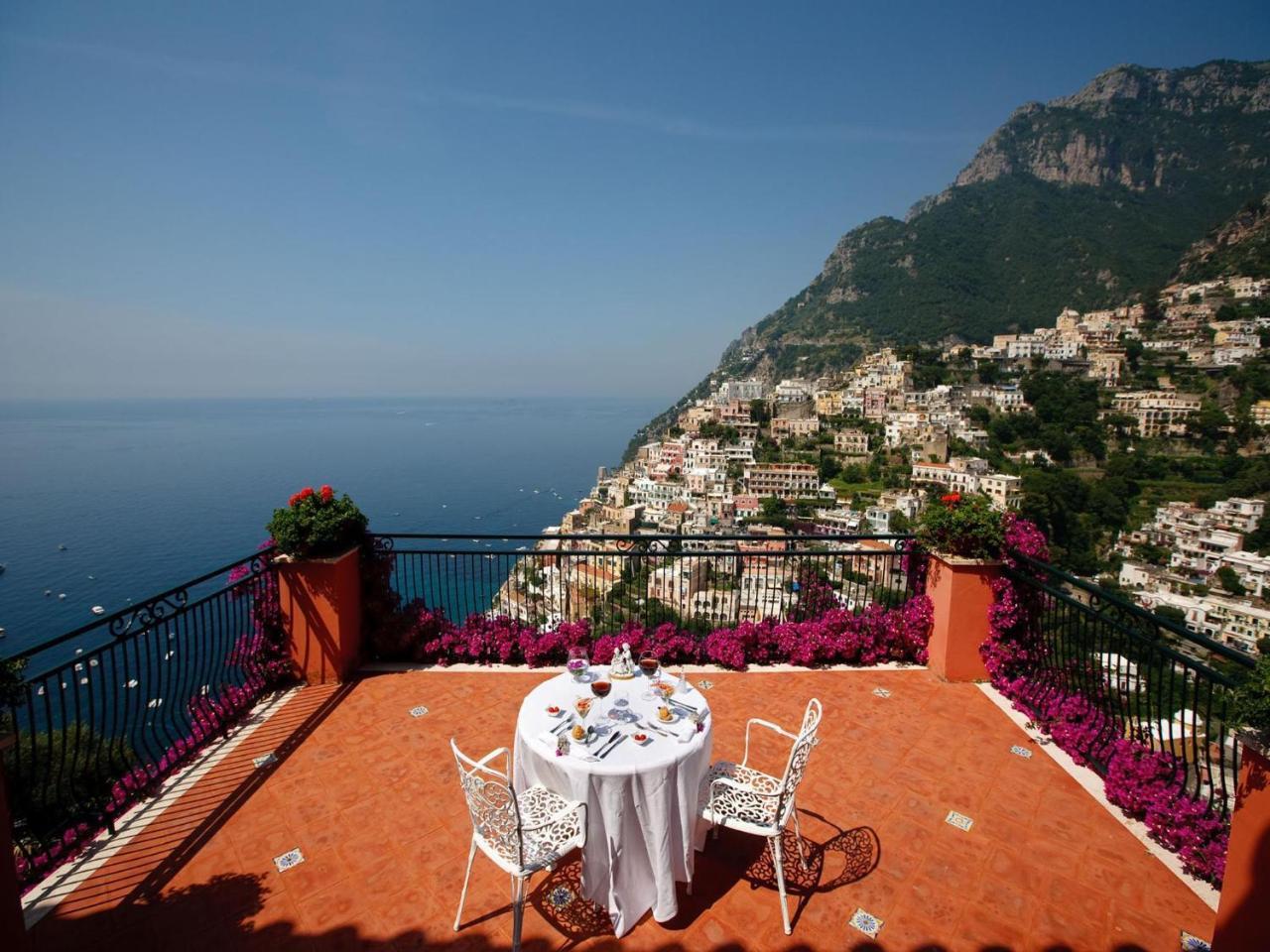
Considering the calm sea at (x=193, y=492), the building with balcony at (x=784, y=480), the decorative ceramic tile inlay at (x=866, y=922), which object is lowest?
the calm sea at (x=193, y=492)

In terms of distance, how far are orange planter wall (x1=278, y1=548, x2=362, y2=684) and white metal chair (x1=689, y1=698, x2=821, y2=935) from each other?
11.4 feet

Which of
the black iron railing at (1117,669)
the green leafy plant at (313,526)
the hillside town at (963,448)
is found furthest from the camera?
the hillside town at (963,448)

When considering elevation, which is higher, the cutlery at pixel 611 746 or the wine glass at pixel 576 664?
the wine glass at pixel 576 664

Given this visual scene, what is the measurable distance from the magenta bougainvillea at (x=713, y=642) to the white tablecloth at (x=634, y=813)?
2.45m

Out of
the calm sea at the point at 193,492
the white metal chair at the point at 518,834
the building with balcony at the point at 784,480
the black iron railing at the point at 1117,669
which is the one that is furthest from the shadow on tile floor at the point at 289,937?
the building with balcony at the point at 784,480

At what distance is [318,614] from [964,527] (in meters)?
5.45

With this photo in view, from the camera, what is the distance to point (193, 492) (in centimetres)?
6675

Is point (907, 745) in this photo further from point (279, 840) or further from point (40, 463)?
point (40, 463)

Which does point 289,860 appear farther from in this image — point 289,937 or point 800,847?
point 800,847

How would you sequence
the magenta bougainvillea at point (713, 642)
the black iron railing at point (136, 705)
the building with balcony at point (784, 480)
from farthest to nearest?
1. the building with balcony at point (784, 480)
2. the magenta bougainvillea at point (713, 642)
3. the black iron railing at point (136, 705)

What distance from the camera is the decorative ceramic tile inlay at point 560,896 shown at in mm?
2689

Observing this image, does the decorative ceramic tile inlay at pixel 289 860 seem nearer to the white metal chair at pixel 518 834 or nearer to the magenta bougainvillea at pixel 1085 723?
the white metal chair at pixel 518 834

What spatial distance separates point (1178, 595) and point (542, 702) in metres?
39.7

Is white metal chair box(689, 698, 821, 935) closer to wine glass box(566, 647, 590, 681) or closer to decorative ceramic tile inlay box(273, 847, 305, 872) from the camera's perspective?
wine glass box(566, 647, 590, 681)
